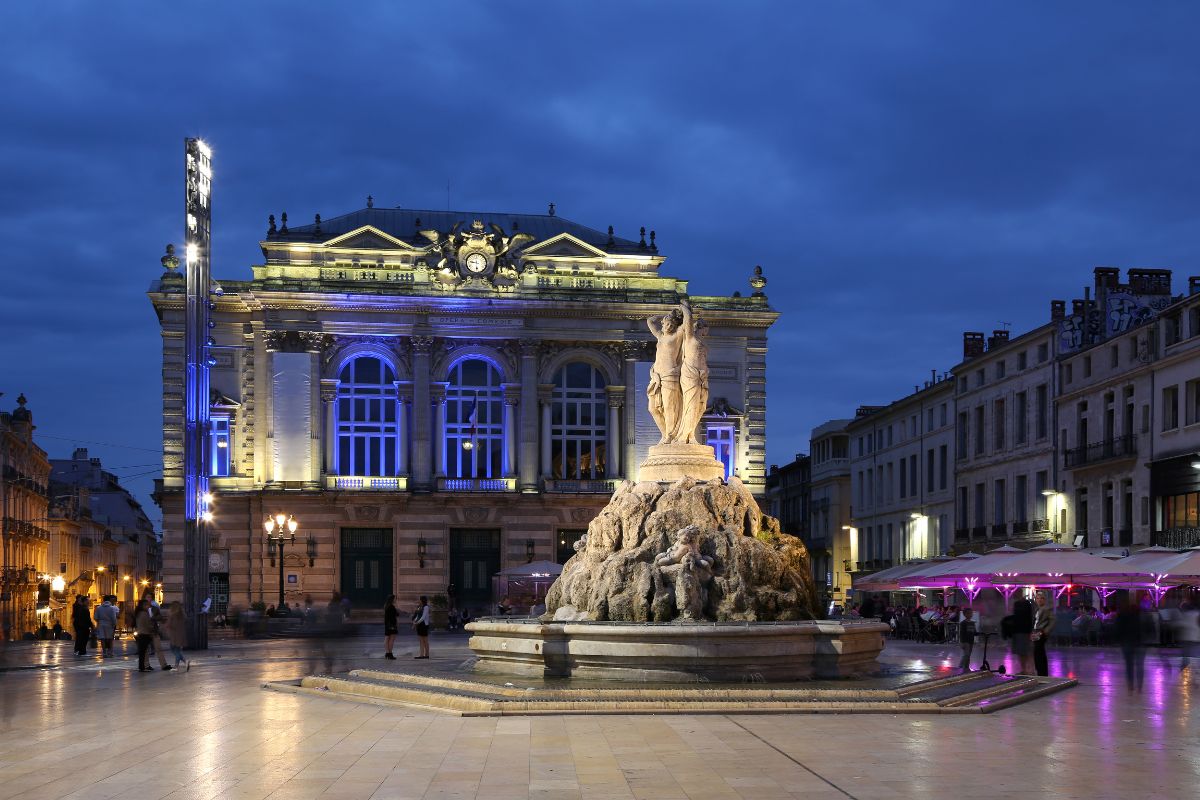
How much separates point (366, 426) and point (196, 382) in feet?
89.9

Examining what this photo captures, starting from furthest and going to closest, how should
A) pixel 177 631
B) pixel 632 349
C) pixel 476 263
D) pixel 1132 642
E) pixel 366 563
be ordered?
1. pixel 632 349
2. pixel 476 263
3. pixel 366 563
4. pixel 177 631
5. pixel 1132 642

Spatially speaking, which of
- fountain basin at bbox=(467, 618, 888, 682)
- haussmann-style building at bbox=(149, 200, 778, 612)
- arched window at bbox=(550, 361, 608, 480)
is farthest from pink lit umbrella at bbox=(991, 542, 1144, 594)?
arched window at bbox=(550, 361, 608, 480)

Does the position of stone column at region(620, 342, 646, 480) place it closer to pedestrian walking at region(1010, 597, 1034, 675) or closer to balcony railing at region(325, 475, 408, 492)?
balcony railing at region(325, 475, 408, 492)

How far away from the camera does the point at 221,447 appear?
6212cm

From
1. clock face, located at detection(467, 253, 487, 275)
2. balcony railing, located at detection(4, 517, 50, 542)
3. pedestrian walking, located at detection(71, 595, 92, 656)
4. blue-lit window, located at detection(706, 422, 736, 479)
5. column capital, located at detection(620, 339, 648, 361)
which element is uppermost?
clock face, located at detection(467, 253, 487, 275)

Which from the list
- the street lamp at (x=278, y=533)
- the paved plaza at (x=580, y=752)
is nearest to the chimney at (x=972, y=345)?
the street lamp at (x=278, y=533)

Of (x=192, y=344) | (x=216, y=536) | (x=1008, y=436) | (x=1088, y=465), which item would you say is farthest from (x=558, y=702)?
(x=1008, y=436)

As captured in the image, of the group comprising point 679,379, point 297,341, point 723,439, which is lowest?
point 679,379

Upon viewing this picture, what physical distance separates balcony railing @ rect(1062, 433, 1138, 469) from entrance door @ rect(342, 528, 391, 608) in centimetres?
2769

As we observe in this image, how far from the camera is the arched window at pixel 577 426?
64.2 m

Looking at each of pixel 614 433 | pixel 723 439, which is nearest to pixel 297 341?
pixel 614 433

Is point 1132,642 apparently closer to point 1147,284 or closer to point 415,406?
point 1147,284

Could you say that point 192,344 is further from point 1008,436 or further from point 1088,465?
point 1008,436

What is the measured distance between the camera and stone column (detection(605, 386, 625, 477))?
63750mm
